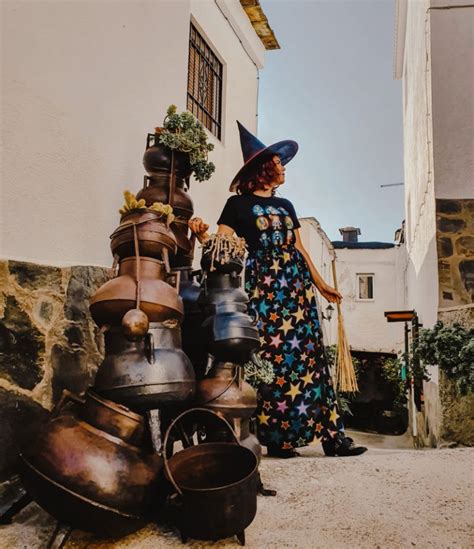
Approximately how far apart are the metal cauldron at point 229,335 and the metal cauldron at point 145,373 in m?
0.34

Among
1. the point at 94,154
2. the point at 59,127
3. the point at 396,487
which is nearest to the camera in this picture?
the point at 396,487

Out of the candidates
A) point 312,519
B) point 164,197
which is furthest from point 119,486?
point 164,197

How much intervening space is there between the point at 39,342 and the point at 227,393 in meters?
0.99

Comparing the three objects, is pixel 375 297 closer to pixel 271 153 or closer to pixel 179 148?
pixel 271 153

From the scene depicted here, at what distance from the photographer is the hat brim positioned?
11.0 feet

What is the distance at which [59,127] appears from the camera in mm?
2707

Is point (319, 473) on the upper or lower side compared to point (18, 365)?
lower

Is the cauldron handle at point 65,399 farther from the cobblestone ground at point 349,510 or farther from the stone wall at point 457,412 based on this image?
the stone wall at point 457,412

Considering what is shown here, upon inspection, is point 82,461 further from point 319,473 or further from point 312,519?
point 319,473

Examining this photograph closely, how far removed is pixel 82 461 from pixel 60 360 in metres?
1.01

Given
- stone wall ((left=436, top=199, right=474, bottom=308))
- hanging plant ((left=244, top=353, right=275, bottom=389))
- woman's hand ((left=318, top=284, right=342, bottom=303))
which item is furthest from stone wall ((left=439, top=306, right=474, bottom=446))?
hanging plant ((left=244, top=353, right=275, bottom=389))

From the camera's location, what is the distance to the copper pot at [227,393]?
7.27 ft

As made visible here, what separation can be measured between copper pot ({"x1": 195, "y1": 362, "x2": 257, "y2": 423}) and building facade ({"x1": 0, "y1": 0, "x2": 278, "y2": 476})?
0.83 meters

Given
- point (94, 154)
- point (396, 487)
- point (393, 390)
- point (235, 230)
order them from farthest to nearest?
point (393, 390) < point (235, 230) < point (94, 154) < point (396, 487)
